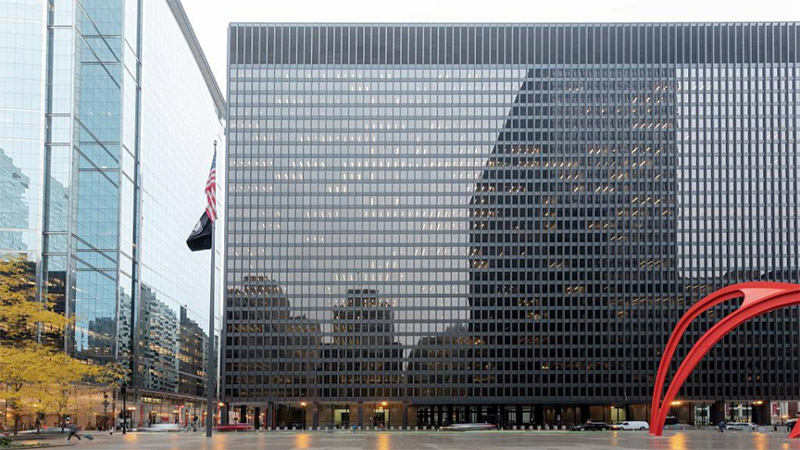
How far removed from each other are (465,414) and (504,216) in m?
34.4

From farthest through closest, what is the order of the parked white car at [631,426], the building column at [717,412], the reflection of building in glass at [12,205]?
the building column at [717,412] → the parked white car at [631,426] → the reflection of building in glass at [12,205]

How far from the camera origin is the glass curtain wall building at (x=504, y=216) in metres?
156

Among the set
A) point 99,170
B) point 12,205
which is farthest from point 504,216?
point 12,205

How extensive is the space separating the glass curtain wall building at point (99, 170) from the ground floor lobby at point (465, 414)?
86.6 ft

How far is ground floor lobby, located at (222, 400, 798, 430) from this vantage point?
15512 cm

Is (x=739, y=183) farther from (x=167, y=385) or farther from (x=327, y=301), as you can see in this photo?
(x=167, y=385)

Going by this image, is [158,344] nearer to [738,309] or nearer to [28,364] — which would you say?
[28,364]

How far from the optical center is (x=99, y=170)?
129 m

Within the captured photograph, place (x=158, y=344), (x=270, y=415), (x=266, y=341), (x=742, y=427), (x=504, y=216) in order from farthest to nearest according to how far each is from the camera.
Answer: (x=158, y=344) → (x=504, y=216) → (x=266, y=341) → (x=270, y=415) → (x=742, y=427)

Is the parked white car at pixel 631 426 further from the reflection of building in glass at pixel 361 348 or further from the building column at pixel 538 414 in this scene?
the reflection of building in glass at pixel 361 348

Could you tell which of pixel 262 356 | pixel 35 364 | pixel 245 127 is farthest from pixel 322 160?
pixel 35 364

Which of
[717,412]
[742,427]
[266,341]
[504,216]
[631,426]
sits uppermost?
[504,216]

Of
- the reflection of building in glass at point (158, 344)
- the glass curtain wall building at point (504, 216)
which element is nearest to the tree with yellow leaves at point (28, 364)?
the reflection of building in glass at point (158, 344)

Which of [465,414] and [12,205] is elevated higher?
[12,205]
